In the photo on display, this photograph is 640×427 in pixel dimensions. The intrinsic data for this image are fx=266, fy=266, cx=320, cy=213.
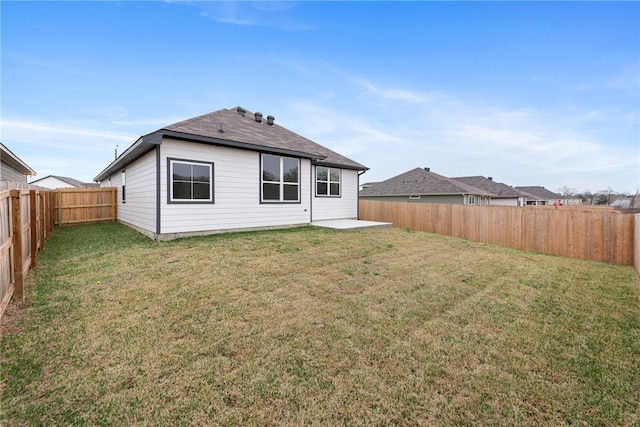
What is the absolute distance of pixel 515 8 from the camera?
924cm

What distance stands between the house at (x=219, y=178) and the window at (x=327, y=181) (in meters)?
0.06

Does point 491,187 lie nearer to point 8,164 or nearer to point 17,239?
point 17,239

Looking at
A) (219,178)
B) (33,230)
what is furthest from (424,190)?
(33,230)

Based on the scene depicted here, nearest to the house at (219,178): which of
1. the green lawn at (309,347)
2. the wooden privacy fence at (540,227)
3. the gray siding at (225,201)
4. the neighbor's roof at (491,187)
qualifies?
the gray siding at (225,201)

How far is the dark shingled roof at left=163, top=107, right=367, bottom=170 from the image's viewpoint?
8398mm

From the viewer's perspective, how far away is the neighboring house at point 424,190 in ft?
69.5

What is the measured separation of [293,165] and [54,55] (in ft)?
32.6

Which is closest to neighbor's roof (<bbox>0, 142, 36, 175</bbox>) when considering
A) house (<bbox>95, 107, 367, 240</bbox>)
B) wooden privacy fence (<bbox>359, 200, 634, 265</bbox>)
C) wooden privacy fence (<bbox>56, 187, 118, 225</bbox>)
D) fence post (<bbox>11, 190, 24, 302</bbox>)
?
wooden privacy fence (<bbox>56, 187, 118, 225</bbox>)

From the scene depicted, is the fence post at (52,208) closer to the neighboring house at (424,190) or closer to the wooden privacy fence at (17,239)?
the wooden privacy fence at (17,239)

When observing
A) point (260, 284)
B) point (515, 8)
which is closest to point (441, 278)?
point (260, 284)

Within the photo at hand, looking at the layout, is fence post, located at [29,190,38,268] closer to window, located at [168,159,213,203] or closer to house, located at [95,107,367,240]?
house, located at [95,107,367,240]

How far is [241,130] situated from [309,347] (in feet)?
29.3

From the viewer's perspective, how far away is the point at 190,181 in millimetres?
8086

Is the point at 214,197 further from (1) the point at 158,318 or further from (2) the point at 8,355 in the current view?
(2) the point at 8,355
